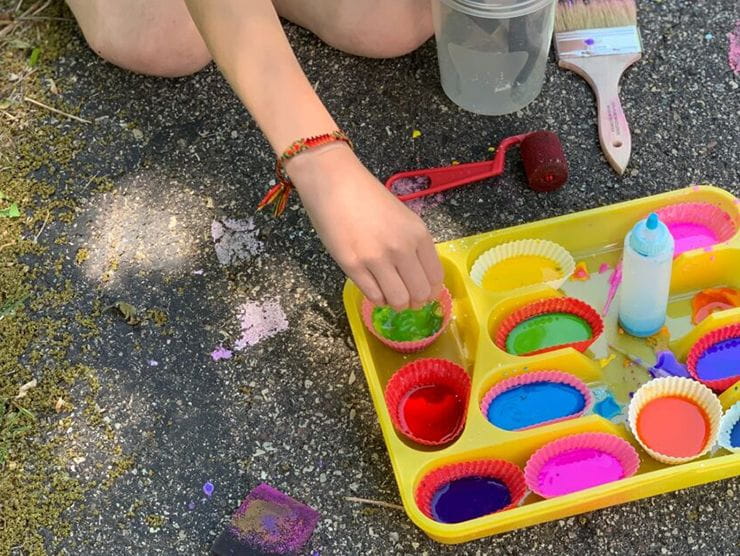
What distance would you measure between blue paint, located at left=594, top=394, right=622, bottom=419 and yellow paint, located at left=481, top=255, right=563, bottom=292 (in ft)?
0.66

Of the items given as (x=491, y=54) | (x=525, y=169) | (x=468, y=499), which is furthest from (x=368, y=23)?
(x=468, y=499)

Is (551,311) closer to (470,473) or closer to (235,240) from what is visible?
(470,473)

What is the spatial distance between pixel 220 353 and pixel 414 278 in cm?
43

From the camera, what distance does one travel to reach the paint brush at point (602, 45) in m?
1.57

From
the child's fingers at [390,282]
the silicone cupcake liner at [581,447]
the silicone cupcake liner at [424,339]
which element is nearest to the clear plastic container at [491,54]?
the silicone cupcake liner at [424,339]

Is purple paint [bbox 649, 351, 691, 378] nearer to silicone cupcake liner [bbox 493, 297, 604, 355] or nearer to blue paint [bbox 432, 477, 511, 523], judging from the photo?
silicone cupcake liner [bbox 493, 297, 604, 355]

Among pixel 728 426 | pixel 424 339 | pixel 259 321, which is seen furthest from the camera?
pixel 259 321

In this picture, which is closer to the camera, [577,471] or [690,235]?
[577,471]

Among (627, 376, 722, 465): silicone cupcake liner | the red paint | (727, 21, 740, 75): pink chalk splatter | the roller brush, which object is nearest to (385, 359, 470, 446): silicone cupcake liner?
the red paint

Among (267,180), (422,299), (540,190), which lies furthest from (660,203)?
(267,180)

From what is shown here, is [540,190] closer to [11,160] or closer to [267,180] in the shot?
[267,180]

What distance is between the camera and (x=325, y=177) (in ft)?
3.55

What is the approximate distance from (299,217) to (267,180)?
0.10 metres

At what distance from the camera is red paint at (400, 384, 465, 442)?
4.15 ft
